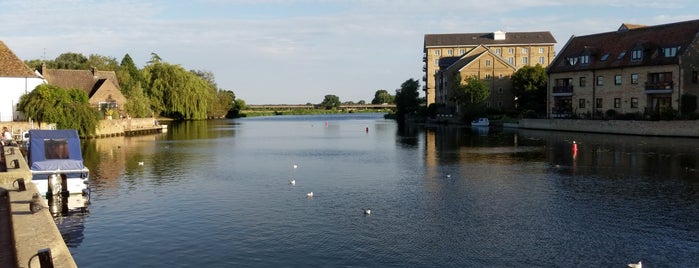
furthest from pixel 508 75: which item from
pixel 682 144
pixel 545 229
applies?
pixel 545 229

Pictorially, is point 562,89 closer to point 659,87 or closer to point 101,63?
point 659,87

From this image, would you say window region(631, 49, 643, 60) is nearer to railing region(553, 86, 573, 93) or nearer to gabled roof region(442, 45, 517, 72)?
railing region(553, 86, 573, 93)

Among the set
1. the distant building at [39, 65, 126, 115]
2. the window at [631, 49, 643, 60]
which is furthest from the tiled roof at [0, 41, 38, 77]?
the window at [631, 49, 643, 60]

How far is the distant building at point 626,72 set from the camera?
202ft

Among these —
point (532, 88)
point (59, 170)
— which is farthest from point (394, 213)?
point (532, 88)

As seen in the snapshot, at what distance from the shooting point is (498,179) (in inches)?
1206

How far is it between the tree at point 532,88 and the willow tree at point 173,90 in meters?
61.7

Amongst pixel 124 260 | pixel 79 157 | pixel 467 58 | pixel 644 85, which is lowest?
pixel 124 260

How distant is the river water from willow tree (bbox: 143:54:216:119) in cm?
7292

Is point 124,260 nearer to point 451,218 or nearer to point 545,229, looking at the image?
point 451,218

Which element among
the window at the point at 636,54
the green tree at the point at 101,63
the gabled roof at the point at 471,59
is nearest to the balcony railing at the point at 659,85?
the window at the point at 636,54

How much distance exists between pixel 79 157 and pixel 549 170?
26.0m

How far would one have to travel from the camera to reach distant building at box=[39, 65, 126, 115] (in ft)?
282

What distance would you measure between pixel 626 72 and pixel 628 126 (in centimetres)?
843
